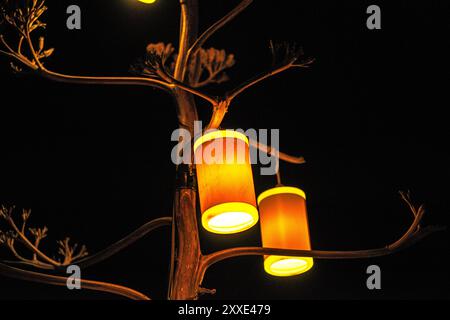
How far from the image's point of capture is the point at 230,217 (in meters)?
2.28

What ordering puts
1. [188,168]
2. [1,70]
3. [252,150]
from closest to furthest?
[188,168], [252,150], [1,70]

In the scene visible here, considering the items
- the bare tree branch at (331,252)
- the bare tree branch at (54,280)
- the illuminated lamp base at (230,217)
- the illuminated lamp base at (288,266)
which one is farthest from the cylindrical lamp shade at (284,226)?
the bare tree branch at (54,280)

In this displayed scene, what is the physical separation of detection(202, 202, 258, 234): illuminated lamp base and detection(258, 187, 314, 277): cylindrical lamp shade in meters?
0.25

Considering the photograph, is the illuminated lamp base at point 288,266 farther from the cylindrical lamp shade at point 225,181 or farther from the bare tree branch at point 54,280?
the bare tree branch at point 54,280

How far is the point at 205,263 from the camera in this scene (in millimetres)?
2166

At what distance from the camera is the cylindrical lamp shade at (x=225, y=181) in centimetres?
208

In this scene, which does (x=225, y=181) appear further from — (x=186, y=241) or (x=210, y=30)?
(x=210, y=30)

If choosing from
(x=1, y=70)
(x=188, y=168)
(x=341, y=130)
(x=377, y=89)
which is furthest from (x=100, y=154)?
(x=188, y=168)

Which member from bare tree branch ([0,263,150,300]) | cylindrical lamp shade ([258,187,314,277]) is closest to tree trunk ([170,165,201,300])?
bare tree branch ([0,263,150,300])

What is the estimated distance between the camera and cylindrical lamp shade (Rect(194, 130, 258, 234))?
208 centimetres

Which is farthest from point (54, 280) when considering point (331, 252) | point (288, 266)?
point (288, 266)

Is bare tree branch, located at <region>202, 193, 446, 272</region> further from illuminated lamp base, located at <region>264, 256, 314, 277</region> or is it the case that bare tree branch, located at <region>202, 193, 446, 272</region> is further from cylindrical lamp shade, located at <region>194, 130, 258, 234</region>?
illuminated lamp base, located at <region>264, 256, 314, 277</region>

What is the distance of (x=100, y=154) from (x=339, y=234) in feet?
6.04
